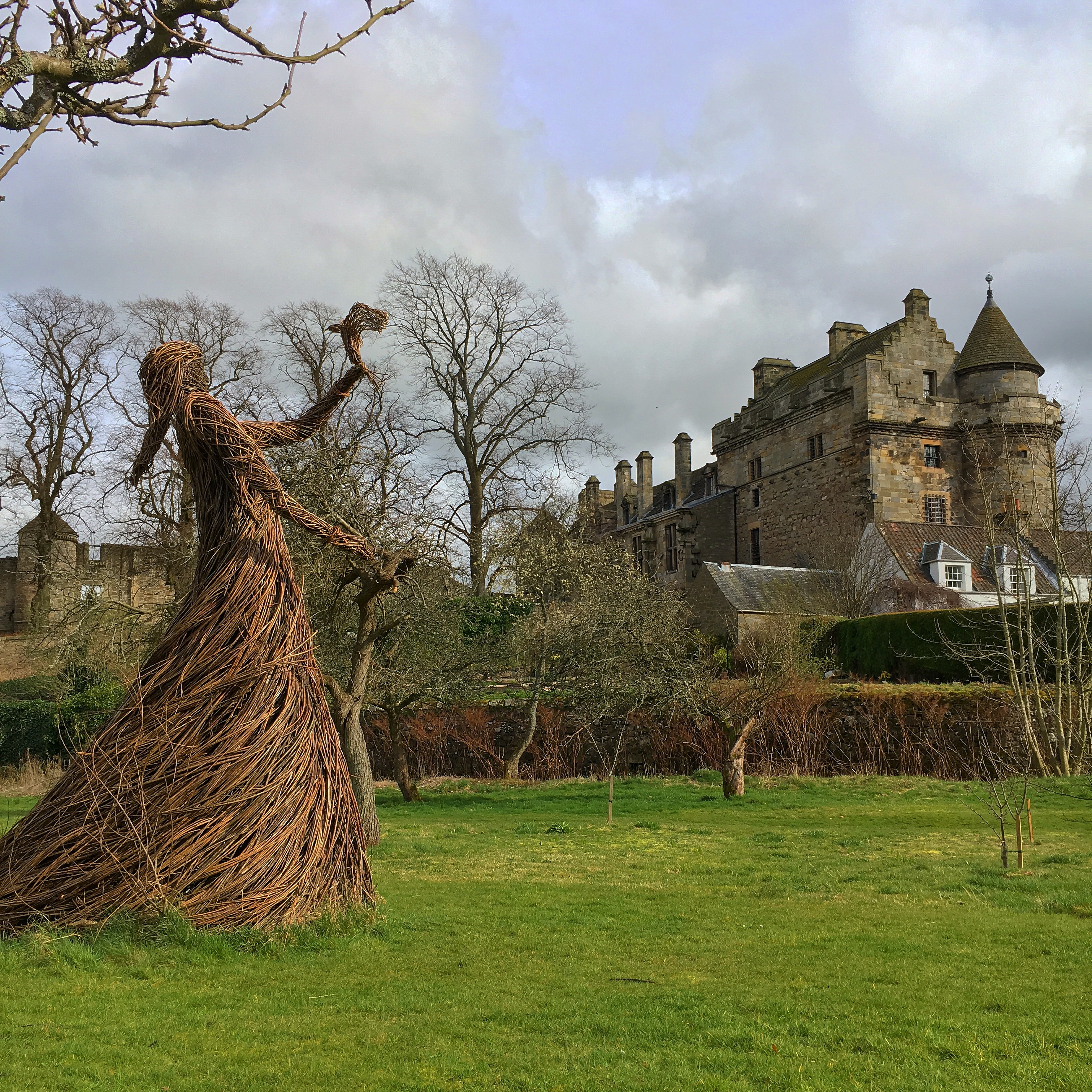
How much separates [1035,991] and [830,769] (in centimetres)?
1550

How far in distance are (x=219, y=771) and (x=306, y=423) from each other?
2780 millimetres

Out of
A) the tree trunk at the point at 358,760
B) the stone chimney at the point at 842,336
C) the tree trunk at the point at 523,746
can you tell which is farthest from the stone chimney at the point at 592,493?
the tree trunk at the point at 358,760

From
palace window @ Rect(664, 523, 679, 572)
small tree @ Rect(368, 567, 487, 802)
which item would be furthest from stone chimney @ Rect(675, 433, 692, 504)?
small tree @ Rect(368, 567, 487, 802)

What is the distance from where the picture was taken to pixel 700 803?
1636 cm

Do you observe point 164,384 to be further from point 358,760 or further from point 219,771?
point 358,760

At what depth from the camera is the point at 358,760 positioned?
40.7 ft

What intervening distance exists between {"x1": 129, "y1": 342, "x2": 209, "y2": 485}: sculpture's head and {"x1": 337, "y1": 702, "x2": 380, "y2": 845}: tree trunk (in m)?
5.56

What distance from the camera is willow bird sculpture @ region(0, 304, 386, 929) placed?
6133 mm

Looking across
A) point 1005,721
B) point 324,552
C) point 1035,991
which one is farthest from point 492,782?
point 1035,991

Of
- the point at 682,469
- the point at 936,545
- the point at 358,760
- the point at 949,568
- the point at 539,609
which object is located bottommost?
the point at 358,760

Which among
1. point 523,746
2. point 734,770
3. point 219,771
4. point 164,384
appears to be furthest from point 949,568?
point 219,771

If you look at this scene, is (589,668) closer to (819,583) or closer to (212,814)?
(212,814)

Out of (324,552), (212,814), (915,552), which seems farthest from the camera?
(915,552)

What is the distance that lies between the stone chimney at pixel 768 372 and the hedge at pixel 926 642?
18.9 m
